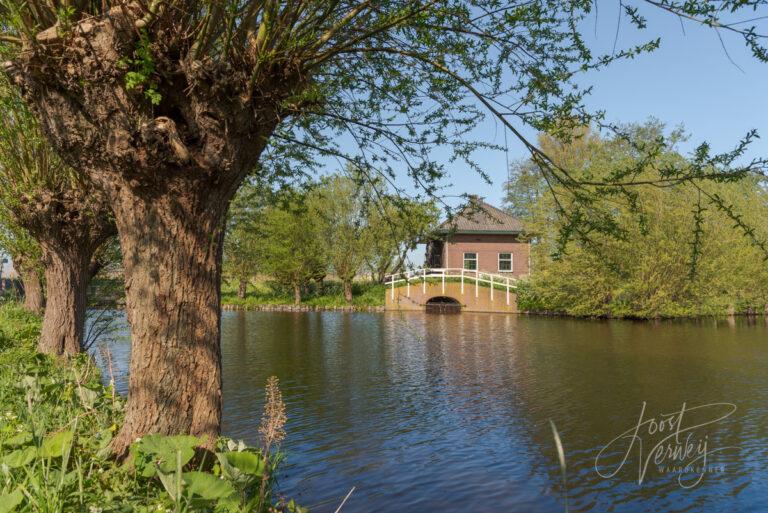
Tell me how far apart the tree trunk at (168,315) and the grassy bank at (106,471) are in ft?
0.80

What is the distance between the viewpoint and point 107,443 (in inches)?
149

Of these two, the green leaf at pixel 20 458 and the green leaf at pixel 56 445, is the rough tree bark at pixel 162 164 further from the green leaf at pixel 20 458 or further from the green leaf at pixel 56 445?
the green leaf at pixel 20 458

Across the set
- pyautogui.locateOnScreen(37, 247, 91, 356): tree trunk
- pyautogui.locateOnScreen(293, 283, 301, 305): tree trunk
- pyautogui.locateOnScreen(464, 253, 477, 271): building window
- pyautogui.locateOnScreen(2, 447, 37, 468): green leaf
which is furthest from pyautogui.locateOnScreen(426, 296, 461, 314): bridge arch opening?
pyautogui.locateOnScreen(2, 447, 37, 468): green leaf

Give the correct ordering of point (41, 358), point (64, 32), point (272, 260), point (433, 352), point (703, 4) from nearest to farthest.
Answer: point (703, 4), point (64, 32), point (41, 358), point (433, 352), point (272, 260)

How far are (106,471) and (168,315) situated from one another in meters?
1.05

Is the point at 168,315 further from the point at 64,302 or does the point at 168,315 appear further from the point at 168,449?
the point at 64,302

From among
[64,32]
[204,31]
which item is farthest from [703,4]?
[64,32]

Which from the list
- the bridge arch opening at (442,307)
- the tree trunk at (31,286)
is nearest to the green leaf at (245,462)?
the tree trunk at (31,286)

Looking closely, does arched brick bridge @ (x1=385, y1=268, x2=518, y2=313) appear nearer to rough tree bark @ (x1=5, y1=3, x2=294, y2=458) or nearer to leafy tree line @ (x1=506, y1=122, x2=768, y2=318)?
leafy tree line @ (x1=506, y1=122, x2=768, y2=318)

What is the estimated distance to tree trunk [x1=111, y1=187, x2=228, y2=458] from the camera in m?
3.83

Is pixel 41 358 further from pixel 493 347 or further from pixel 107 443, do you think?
pixel 493 347

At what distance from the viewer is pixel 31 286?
1267cm

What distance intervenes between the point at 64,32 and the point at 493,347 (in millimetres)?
17529

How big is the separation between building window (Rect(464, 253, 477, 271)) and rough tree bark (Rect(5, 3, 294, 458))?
3731 centimetres
